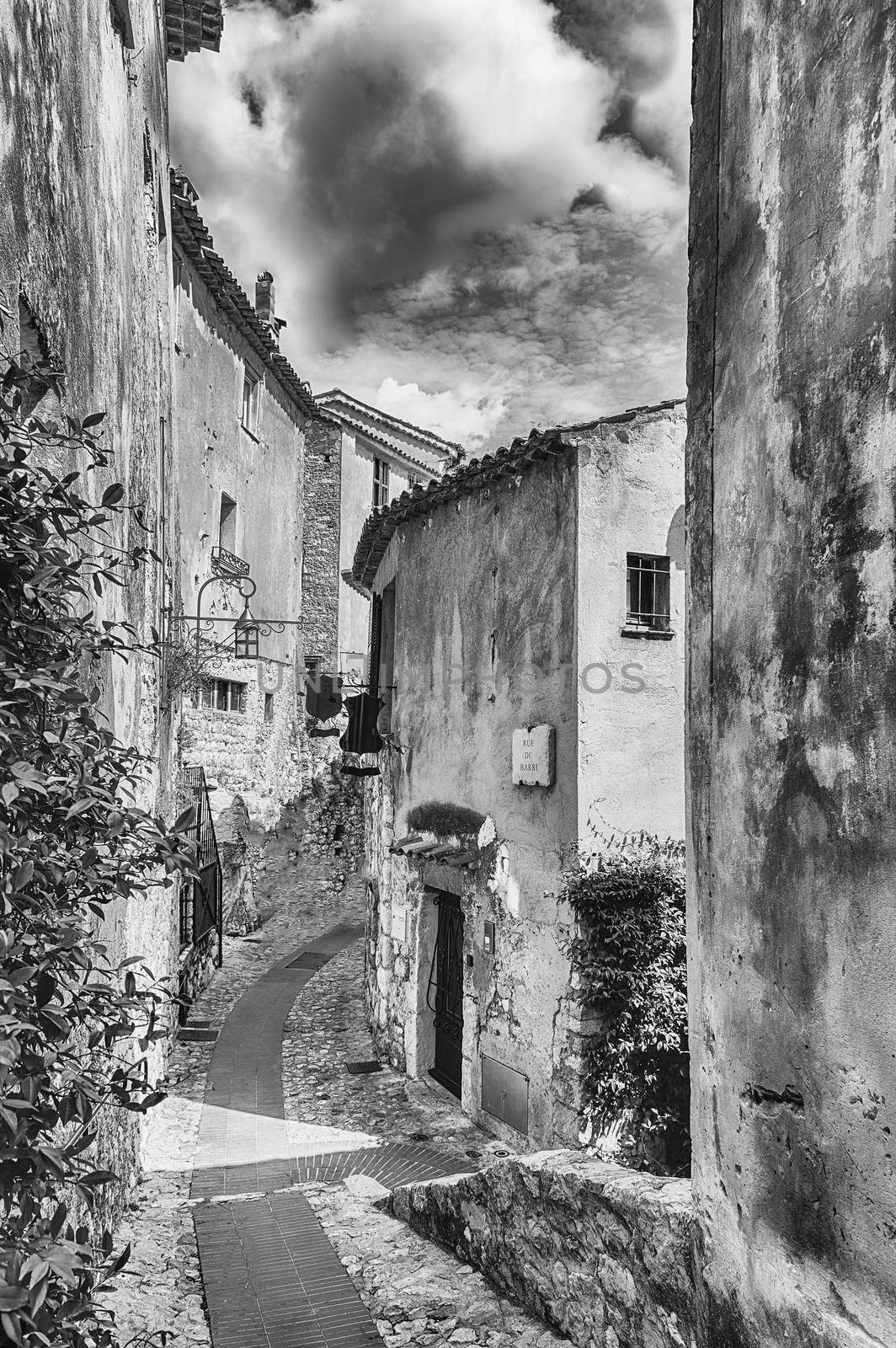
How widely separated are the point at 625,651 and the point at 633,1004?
2.86m

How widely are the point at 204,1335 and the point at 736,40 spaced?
19.6 feet

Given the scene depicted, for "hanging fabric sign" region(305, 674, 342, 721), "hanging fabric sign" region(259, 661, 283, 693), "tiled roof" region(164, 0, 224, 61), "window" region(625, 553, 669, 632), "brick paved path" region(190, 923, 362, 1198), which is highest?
"tiled roof" region(164, 0, 224, 61)

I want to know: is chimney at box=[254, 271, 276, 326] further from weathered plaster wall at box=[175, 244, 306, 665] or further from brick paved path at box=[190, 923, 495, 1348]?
brick paved path at box=[190, 923, 495, 1348]

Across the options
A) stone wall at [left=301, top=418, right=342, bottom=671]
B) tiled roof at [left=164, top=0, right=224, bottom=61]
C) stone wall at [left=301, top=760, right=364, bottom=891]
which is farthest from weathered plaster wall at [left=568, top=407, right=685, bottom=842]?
stone wall at [left=301, top=418, right=342, bottom=671]

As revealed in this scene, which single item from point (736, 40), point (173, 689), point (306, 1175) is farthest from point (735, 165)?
point (173, 689)

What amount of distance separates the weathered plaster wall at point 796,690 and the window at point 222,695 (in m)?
15.5

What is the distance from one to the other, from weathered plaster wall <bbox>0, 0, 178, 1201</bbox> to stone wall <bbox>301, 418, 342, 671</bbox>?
49.6 feet

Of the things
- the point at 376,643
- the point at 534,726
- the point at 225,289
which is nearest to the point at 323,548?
the point at 225,289

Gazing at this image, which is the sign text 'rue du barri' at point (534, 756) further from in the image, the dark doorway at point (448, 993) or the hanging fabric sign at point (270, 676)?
the hanging fabric sign at point (270, 676)

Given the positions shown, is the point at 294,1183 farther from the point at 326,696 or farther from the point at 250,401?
the point at 250,401

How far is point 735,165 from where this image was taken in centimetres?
322

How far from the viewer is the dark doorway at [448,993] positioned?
9.75 metres

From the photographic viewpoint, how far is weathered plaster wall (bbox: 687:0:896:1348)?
2422mm

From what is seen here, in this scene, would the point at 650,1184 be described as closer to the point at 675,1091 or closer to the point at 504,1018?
the point at 675,1091
